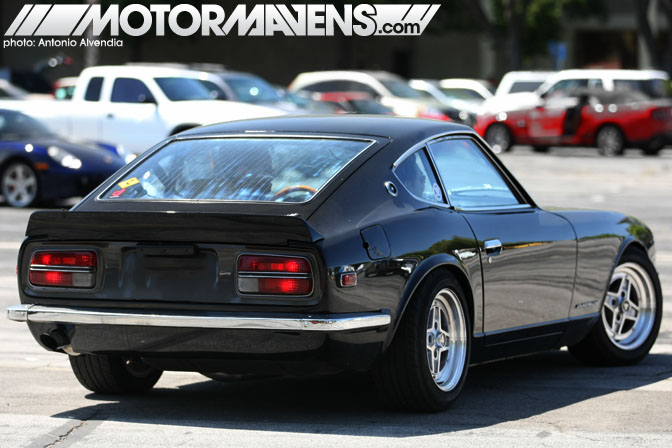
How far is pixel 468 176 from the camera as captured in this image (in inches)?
281

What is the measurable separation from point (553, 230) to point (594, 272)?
1.47 feet

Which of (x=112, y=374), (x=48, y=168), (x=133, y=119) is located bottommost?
(x=112, y=374)

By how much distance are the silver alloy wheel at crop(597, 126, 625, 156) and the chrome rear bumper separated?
85.6 ft

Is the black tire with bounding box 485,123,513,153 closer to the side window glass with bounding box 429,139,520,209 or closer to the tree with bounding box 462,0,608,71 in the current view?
the side window glass with bounding box 429,139,520,209

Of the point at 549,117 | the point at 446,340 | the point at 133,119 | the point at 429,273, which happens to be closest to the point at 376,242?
the point at 429,273

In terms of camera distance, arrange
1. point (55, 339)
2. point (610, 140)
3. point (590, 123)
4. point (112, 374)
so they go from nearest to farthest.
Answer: point (55, 339) < point (112, 374) < point (610, 140) < point (590, 123)

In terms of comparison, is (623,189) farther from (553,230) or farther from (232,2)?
(232,2)

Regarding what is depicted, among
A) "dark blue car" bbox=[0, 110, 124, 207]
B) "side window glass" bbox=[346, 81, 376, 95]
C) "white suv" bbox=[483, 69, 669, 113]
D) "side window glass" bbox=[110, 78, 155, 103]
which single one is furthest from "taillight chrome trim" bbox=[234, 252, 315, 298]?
"side window glass" bbox=[346, 81, 376, 95]

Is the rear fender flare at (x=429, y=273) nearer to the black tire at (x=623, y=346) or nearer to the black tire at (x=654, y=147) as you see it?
the black tire at (x=623, y=346)

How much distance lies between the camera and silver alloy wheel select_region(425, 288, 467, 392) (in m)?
6.41

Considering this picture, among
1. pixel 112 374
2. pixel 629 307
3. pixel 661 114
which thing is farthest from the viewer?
pixel 661 114

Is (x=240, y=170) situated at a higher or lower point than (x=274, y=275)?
higher

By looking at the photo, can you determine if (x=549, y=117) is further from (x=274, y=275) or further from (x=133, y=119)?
(x=274, y=275)

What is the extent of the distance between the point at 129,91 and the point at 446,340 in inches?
687
